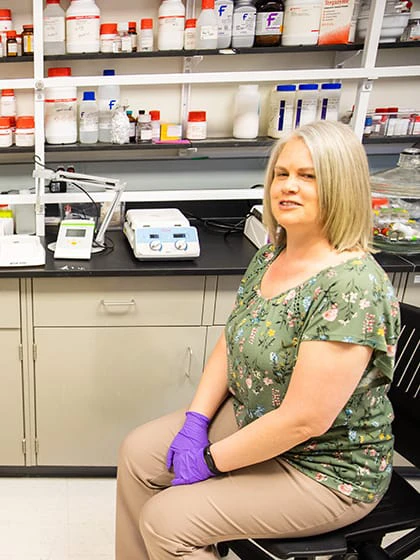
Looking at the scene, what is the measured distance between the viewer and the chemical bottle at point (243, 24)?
6.55ft

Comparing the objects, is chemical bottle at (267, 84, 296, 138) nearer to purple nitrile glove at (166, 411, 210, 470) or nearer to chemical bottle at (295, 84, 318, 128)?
chemical bottle at (295, 84, 318, 128)

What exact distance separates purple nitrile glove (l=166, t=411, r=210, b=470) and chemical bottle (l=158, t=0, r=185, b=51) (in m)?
1.39

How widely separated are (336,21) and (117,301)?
1312 millimetres

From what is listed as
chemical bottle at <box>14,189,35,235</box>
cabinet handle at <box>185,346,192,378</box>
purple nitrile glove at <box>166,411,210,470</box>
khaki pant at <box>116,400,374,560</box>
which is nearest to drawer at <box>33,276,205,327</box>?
cabinet handle at <box>185,346,192,378</box>

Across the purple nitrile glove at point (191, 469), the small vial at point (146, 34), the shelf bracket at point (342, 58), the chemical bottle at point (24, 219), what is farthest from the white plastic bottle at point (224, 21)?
the purple nitrile glove at point (191, 469)

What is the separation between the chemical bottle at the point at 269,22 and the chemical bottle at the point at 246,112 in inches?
6.8

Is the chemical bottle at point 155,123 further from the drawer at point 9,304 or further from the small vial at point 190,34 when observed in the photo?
the drawer at point 9,304

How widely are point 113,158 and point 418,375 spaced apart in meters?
1.52

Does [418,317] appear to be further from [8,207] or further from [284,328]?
[8,207]

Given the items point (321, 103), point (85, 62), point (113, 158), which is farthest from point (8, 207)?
point (321, 103)

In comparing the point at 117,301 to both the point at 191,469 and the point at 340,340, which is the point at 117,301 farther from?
the point at 340,340

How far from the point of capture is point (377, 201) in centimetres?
205

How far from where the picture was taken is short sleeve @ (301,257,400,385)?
1.05m

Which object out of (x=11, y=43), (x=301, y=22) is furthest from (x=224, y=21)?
(x=11, y=43)
